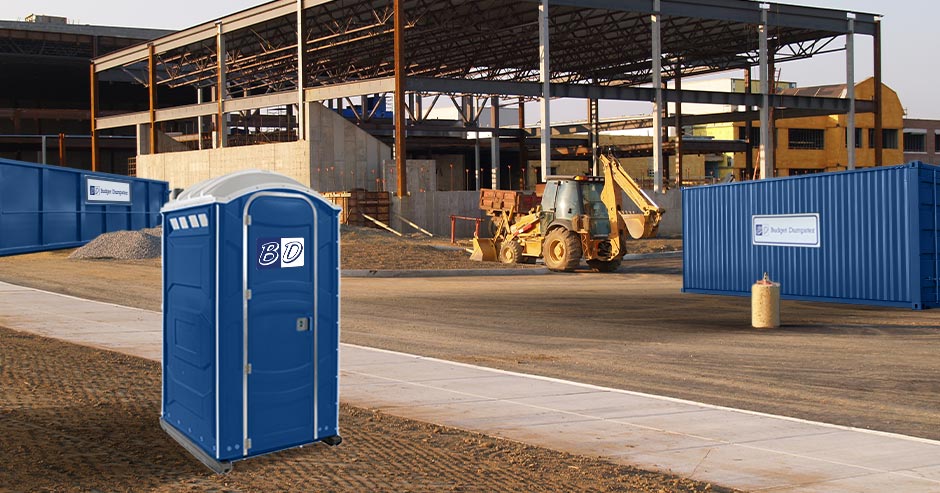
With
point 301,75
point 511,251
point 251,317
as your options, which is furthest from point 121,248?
point 251,317

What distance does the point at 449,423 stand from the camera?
9.91 metres

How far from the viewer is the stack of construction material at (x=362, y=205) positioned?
4297 cm

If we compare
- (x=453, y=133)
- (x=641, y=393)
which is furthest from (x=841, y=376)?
(x=453, y=133)

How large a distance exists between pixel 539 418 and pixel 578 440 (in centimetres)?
109

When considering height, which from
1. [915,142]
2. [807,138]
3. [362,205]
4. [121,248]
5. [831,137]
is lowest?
[121,248]

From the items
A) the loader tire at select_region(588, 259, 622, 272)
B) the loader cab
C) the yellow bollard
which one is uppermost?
the loader cab

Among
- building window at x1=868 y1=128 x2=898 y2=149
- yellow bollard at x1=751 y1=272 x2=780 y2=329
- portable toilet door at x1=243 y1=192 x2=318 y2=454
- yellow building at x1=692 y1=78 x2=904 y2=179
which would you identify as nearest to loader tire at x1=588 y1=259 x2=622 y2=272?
yellow bollard at x1=751 y1=272 x2=780 y2=329

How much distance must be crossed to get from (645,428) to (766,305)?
9793mm

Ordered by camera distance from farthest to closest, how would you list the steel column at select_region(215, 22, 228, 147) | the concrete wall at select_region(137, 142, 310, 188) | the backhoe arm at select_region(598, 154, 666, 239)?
1. the steel column at select_region(215, 22, 228, 147)
2. the concrete wall at select_region(137, 142, 310, 188)
3. the backhoe arm at select_region(598, 154, 666, 239)

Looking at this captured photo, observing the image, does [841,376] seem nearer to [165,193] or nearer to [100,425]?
[100,425]

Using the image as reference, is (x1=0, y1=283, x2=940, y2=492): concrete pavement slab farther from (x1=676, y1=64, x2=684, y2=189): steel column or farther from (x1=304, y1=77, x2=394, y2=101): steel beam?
(x1=676, y1=64, x2=684, y2=189): steel column

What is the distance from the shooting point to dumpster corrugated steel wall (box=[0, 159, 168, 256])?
31.9 metres

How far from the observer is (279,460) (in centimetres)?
837

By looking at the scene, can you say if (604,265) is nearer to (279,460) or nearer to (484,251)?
(484,251)
